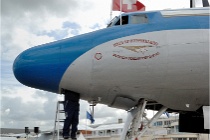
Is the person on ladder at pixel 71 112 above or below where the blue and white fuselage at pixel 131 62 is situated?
below

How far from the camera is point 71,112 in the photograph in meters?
7.82

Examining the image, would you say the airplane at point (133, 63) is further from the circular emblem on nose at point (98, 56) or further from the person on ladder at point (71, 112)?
the person on ladder at point (71, 112)

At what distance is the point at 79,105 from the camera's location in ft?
26.7

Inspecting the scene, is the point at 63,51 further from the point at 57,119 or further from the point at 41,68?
the point at 57,119

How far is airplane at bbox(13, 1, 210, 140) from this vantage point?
7.70 m

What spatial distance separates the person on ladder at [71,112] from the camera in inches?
303

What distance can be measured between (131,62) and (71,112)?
Result: 197 centimetres

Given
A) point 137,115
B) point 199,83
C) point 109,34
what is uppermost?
point 109,34

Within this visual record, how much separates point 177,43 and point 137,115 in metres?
2.26

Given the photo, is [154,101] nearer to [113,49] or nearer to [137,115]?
[137,115]

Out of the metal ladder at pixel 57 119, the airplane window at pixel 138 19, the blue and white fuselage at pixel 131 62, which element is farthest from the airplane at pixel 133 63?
the metal ladder at pixel 57 119

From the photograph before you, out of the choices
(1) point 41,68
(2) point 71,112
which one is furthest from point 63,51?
(2) point 71,112

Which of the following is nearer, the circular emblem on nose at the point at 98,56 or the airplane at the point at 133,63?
the airplane at the point at 133,63

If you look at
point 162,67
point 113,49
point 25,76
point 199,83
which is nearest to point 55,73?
point 25,76
